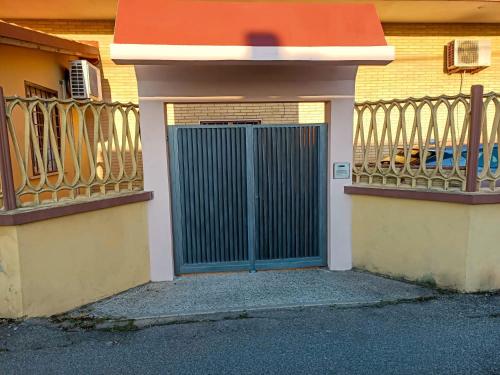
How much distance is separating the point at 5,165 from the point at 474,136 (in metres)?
4.59

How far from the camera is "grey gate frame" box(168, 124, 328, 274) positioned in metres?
4.28

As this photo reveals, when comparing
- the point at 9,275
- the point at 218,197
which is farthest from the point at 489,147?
the point at 9,275

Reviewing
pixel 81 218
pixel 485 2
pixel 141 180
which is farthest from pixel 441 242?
pixel 485 2

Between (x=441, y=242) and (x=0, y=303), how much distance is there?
15.0 ft

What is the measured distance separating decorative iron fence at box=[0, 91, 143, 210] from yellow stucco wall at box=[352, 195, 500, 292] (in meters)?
2.91

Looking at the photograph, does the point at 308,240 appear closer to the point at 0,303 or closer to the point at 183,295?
the point at 183,295

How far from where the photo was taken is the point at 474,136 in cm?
358

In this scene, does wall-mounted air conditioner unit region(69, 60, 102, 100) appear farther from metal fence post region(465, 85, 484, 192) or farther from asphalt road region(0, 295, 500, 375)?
metal fence post region(465, 85, 484, 192)

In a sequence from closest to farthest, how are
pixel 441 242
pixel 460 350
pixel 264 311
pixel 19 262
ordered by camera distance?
pixel 460 350
pixel 19 262
pixel 264 311
pixel 441 242

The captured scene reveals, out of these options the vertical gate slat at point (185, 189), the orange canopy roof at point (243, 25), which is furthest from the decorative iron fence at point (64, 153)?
the orange canopy roof at point (243, 25)

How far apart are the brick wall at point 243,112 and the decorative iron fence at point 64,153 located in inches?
129

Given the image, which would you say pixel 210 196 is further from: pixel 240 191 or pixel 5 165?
pixel 5 165

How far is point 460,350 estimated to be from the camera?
276 centimetres

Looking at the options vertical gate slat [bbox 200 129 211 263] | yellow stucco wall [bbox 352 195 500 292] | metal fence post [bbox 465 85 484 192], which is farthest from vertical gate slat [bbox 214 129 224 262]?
metal fence post [bbox 465 85 484 192]
